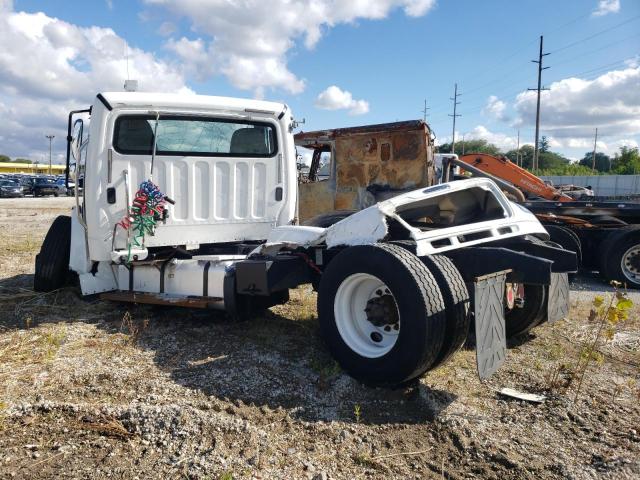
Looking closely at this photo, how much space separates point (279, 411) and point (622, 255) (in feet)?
22.9

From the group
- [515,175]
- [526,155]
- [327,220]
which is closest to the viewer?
[327,220]

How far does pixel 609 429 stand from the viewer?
318 cm

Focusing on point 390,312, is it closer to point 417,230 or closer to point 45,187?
point 417,230

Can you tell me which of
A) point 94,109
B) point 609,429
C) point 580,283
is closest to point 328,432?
point 609,429

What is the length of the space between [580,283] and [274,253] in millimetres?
6051

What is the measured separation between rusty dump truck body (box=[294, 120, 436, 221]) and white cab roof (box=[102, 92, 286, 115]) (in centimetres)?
418

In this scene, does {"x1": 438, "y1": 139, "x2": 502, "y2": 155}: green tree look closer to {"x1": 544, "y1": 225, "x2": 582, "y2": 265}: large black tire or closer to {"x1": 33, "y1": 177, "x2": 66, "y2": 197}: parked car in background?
{"x1": 33, "y1": 177, "x2": 66, "y2": 197}: parked car in background

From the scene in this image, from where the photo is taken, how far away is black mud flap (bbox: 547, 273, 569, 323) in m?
4.64

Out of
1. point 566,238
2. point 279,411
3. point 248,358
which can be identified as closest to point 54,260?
point 248,358

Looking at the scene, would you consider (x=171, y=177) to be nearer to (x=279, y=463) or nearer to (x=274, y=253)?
(x=274, y=253)

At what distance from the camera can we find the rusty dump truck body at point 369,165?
31.5 ft

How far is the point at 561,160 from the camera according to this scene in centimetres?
8544

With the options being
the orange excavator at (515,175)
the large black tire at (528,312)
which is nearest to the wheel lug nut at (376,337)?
the large black tire at (528,312)

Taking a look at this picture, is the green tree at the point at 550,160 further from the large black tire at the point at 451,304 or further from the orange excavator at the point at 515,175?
the large black tire at the point at 451,304
